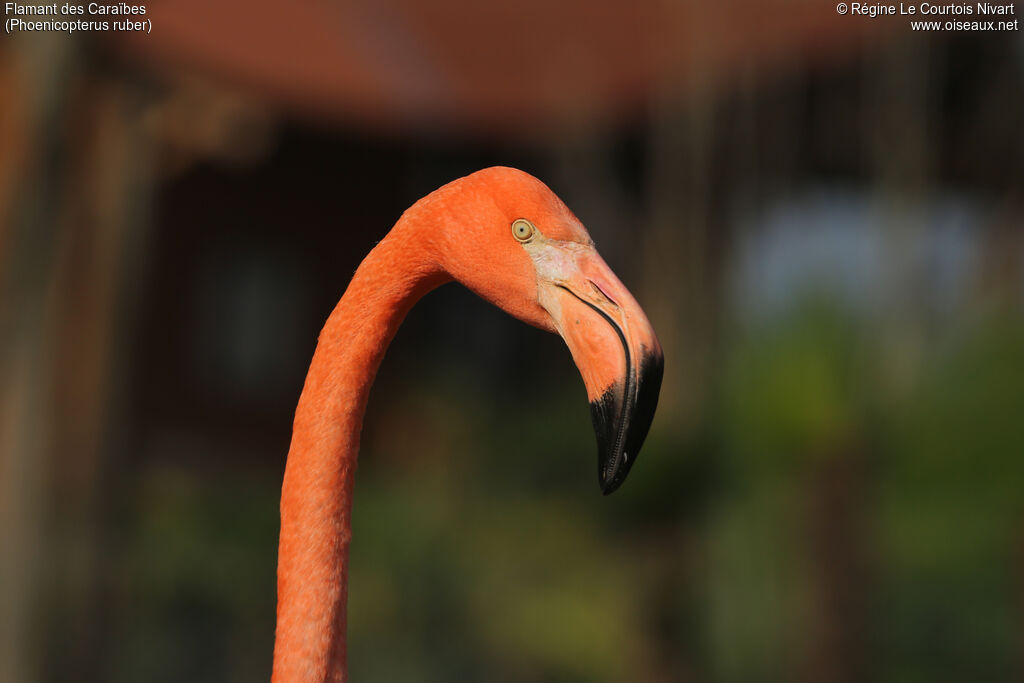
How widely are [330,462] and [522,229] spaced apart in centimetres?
52

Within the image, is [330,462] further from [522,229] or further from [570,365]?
[570,365]

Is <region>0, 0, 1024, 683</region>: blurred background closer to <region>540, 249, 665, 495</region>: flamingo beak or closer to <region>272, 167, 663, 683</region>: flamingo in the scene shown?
<region>272, 167, 663, 683</region>: flamingo

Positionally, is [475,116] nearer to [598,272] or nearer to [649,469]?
[649,469]

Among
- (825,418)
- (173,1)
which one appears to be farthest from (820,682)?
(173,1)

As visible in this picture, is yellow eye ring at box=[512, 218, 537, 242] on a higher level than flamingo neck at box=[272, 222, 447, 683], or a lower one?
higher

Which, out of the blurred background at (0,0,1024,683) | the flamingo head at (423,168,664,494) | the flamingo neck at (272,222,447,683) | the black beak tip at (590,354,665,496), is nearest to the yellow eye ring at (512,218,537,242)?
Answer: the flamingo head at (423,168,664,494)

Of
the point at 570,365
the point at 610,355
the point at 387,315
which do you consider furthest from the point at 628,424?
the point at 570,365

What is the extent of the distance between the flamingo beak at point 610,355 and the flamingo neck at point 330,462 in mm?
279

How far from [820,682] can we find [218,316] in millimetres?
6848

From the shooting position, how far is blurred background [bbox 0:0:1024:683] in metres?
4.41

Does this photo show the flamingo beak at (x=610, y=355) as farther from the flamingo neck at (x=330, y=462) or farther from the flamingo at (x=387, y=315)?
the flamingo neck at (x=330, y=462)

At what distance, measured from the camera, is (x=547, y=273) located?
61.2 inches

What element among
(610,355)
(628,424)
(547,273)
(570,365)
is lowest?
(570,365)

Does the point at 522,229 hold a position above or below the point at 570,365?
above
